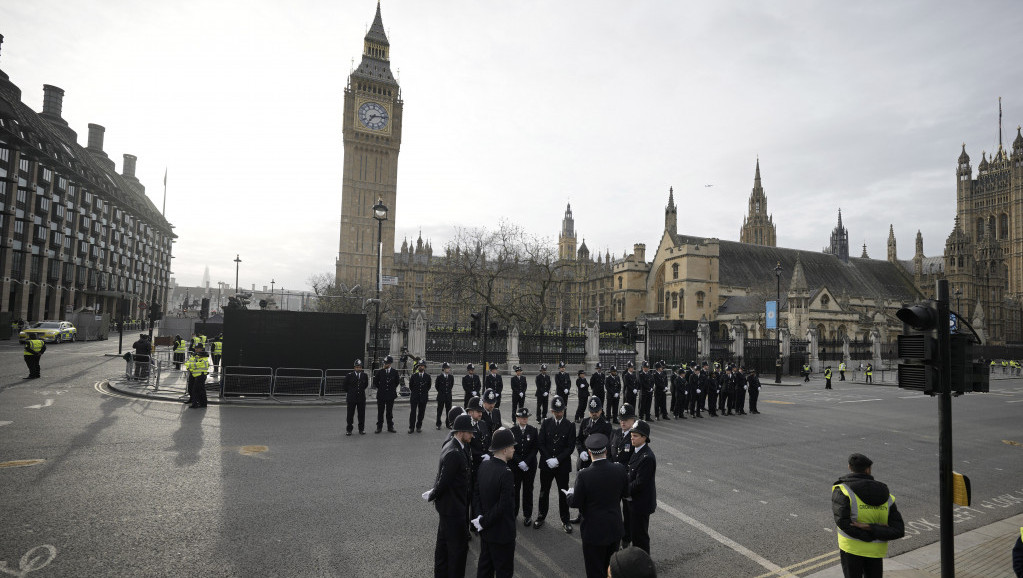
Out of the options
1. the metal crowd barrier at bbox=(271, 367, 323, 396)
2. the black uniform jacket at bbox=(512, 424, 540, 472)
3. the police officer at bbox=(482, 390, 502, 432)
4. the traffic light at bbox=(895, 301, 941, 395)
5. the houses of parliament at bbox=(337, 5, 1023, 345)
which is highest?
the houses of parliament at bbox=(337, 5, 1023, 345)

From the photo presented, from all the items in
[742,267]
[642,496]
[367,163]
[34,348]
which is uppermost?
[367,163]

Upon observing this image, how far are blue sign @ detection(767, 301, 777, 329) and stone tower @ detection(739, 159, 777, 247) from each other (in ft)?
207

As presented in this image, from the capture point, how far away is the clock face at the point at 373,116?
8568cm

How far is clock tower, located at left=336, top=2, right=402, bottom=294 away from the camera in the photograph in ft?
279

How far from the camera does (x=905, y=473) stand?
9562mm

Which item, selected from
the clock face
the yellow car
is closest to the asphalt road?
the yellow car

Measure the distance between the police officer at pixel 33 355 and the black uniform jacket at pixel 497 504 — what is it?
20.4m

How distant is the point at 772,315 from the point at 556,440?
31.9 metres

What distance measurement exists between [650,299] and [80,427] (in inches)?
2527

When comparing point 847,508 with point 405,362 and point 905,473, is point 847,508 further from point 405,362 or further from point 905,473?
point 405,362

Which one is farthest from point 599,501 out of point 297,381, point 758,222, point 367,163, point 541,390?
point 758,222

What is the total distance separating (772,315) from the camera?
34031mm

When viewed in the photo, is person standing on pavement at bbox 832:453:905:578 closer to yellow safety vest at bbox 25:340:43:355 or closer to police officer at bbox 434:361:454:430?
police officer at bbox 434:361:454:430

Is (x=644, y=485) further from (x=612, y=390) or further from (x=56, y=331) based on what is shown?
(x=56, y=331)
